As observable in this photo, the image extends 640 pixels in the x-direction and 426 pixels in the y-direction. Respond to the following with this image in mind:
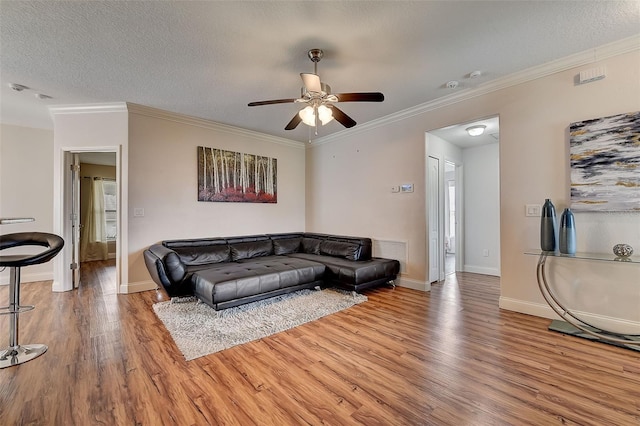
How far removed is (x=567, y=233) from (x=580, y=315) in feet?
2.88

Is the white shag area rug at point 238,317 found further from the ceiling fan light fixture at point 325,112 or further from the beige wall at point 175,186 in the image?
the ceiling fan light fixture at point 325,112

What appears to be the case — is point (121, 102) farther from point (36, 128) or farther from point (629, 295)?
point (629, 295)

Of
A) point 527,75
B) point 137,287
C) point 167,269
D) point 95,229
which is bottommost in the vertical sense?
point 137,287

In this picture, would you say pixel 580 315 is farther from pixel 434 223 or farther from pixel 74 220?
pixel 74 220

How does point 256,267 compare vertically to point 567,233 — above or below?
below

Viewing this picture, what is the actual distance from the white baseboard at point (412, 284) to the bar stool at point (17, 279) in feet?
13.8

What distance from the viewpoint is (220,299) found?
304 cm

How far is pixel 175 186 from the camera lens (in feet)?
14.7

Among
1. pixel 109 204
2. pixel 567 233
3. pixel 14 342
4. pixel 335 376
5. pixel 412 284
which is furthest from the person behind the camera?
pixel 109 204

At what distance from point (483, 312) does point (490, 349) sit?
99 cm

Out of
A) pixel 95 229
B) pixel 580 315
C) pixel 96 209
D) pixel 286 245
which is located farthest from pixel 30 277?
pixel 580 315

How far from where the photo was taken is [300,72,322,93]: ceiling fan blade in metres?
2.40

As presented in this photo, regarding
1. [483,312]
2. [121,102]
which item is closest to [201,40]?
[121,102]

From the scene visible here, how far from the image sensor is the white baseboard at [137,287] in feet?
13.2
